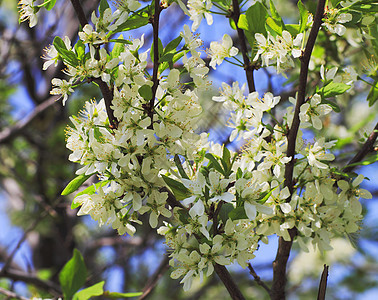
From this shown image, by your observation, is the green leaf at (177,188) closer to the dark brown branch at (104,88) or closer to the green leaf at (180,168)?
the green leaf at (180,168)

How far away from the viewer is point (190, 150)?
0.81 m

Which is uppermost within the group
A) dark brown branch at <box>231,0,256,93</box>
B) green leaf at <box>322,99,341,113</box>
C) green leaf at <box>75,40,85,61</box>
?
green leaf at <box>75,40,85,61</box>

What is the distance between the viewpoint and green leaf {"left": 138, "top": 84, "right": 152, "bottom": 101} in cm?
74

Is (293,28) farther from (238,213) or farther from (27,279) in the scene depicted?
(27,279)

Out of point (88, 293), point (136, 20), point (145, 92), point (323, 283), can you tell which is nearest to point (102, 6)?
point (136, 20)

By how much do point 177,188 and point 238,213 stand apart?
0.12m

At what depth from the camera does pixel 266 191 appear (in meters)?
0.84

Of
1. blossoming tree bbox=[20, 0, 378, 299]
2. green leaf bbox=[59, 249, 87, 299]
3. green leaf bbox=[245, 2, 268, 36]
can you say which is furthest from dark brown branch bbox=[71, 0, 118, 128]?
green leaf bbox=[245, 2, 268, 36]

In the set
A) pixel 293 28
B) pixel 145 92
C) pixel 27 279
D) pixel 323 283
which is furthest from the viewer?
pixel 27 279

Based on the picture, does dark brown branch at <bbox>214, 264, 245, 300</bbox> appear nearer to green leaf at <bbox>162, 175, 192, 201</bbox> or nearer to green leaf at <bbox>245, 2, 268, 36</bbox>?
green leaf at <bbox>162, 175, 192, 201</bbox>

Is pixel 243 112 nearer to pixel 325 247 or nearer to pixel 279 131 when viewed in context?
pixel 279 131

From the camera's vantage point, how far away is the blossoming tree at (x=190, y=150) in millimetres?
771

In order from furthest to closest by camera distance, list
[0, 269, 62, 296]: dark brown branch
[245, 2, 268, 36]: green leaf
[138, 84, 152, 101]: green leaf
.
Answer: [0, 269, 62, 296]: dark brown branch → [245, 2, 268, 36]: green leaf → [138, 84, 152, 101]: green leaf

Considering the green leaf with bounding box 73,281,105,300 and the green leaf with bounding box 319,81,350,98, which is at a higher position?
the green leaf with bounding box 319,81,350,98
